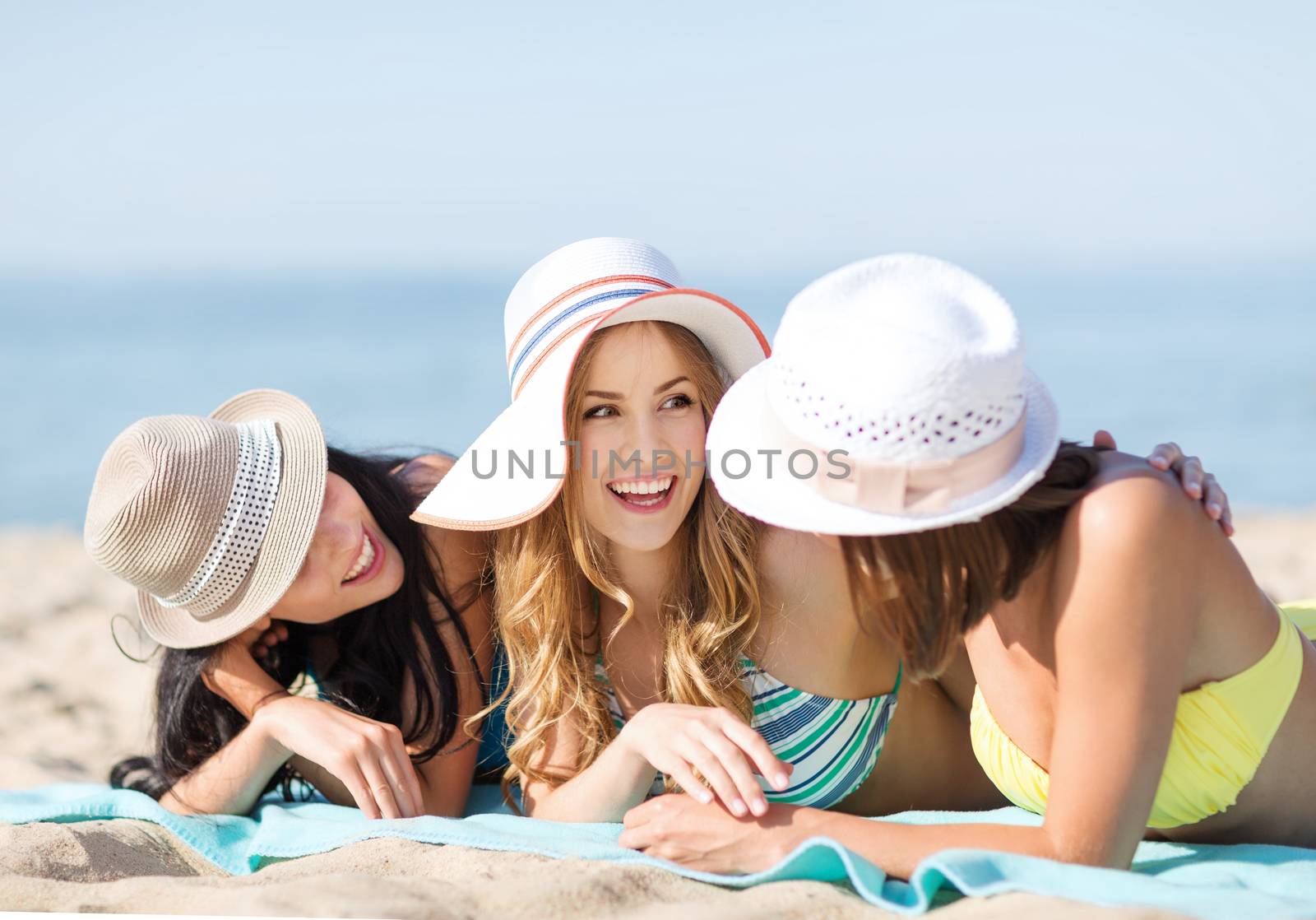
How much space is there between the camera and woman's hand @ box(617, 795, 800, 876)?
8.06ft

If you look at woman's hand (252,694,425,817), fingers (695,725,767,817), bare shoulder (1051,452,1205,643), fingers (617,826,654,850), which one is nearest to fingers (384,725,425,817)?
woman's hand (252,694,425,817)

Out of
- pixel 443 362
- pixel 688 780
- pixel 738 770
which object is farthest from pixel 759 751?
pixel 443 362

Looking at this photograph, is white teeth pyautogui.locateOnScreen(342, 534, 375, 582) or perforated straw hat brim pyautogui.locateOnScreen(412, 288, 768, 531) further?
white teeth pyautogui.locateOnScreen(342, 534, 375, 582)

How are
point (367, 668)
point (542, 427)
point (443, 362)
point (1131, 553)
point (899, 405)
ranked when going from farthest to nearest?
1. point (443, 362)
2. point (367, 668)
3. point (542, 427)
4. point (1131, 553)
5. point (899, 405)

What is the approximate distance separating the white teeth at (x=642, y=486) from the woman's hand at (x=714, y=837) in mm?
753

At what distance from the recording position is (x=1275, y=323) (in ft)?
77.9

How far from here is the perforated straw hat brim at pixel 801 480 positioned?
80.1 inches

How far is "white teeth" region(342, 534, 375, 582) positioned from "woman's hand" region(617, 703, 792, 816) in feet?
3.51

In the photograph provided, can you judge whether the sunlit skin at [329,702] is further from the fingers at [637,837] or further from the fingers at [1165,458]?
the fingers at [1165,458]

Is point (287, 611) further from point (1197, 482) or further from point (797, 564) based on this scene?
point (1197, 482)

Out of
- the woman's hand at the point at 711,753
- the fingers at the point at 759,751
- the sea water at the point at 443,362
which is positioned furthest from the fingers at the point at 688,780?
the sea water at the point at 443,362

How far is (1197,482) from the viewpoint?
2264mm

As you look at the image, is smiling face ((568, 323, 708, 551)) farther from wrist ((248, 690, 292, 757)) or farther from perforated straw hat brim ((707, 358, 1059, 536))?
wrist ((248, 690, 292, 757))

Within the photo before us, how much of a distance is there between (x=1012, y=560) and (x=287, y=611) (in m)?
2.05
